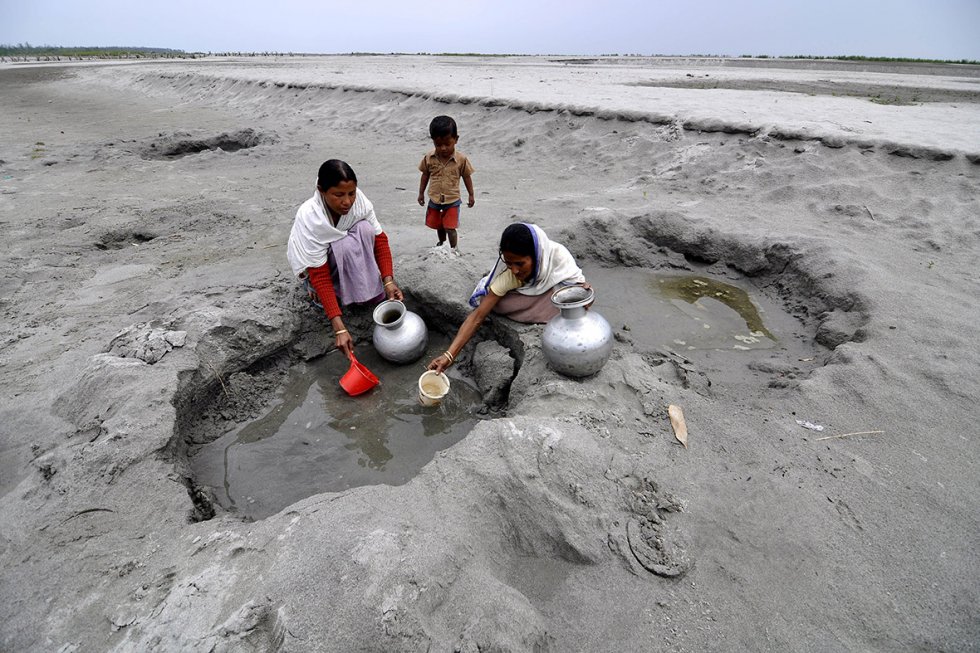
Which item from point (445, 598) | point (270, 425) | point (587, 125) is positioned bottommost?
point (270, 425)

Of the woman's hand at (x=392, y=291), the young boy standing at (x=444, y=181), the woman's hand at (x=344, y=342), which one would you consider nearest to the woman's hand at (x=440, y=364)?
the woman's hand at (x=344, y=342)

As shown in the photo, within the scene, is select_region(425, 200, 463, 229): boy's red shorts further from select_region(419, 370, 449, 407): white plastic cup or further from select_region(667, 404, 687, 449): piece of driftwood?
select_region(667, 404, 687, 449): piece of driftwood

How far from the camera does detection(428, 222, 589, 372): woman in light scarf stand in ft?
9.16

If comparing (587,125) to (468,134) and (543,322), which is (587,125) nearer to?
(468,134)

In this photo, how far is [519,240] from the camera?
9.00ft

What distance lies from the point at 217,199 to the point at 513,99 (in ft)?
19.5

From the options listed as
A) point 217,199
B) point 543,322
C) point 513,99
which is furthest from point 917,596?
point 513,99

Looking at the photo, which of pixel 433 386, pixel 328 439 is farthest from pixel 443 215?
pixel 328 439

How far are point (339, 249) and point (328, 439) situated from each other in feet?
4.20

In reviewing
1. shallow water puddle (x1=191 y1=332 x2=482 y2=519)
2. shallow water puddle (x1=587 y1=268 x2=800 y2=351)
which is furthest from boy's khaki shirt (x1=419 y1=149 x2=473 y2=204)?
shallow water puddle (x1=191 y1=332 x2=482 y2=519)

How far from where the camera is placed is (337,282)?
3.55m

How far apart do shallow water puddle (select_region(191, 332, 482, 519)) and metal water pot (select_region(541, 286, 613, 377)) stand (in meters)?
0.70

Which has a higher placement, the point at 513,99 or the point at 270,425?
the point at 513,99

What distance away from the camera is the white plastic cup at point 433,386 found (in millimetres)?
2867
